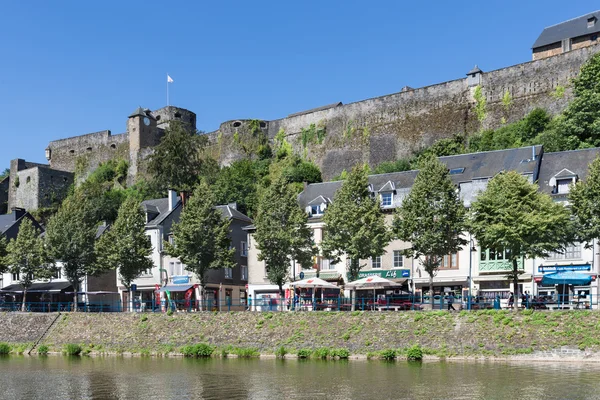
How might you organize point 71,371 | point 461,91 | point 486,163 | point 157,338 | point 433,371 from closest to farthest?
point 433,371 → point 71,371 → point 157,338 → point 486,163 → point 461,91

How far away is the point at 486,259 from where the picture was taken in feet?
144

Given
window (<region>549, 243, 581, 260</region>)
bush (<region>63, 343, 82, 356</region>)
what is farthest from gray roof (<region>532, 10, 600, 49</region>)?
bush (<region>63, 343, 82, 356</region>)

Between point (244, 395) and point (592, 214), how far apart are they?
2167 cm

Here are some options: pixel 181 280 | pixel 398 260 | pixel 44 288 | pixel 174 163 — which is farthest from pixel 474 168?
pixel 174 163

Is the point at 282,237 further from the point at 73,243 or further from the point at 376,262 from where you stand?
the point at 73,243

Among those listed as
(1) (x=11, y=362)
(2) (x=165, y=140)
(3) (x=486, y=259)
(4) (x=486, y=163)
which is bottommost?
(1) (x=11, y=362)

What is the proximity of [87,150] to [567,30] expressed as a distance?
6531 centimetres

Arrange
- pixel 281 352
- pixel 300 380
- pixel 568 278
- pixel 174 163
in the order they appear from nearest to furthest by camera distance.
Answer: pixel 300 380 → pixel 281 352 → pixel 568 278 → pixel 174 163

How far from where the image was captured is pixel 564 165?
44.6m

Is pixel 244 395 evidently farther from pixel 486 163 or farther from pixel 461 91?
pixel 461 91

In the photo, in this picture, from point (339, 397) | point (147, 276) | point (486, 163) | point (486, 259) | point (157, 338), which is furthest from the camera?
point (147, 276)

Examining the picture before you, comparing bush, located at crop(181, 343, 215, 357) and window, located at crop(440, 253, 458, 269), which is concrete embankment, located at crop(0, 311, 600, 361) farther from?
window, located at crop(440, 253, 458, 269)

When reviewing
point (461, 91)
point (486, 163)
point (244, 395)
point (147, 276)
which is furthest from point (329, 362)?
point (461, 91)

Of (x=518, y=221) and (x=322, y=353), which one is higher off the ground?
(x=518, y=221)
